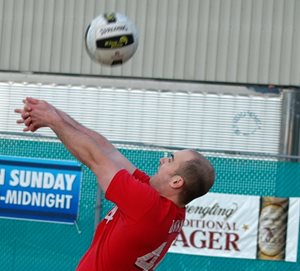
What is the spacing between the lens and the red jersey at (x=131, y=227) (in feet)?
15.3

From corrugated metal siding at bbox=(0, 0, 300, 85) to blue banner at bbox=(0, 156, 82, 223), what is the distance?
2589mm

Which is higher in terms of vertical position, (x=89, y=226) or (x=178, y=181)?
(x=178, y=181)

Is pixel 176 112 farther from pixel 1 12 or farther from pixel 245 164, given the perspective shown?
pixel 1 12

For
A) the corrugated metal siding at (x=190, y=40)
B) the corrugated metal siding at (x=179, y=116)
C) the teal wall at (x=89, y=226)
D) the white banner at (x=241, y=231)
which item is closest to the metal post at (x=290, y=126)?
the corrugated metal siding at (x=179, y=116)

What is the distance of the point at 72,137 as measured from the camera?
4590 mm

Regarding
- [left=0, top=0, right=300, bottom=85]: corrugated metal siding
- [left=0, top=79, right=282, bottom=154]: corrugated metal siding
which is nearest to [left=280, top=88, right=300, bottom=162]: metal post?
[left=0, top=79, right=282, bottom=154]: corrugated metal siding

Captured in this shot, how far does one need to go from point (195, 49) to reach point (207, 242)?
3.52m

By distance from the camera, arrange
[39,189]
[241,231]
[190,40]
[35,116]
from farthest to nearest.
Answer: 1. [190,40]
2. [39,189]
3. [241,231]
4. [35,116]

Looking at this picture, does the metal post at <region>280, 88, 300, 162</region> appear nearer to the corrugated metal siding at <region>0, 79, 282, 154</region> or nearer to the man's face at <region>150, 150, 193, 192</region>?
the corrugated metal siding at <region>0, 79, 282, 154</region>

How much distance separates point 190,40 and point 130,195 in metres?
7.92

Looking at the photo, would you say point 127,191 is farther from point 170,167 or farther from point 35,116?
point 35,116

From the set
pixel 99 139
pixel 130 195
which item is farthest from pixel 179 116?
pixel 130 195

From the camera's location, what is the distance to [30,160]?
32.7 ft

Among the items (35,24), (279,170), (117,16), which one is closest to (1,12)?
(35,24)
